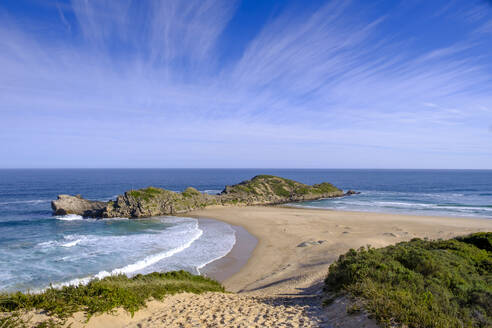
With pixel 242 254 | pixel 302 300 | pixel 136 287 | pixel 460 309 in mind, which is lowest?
pixel 242 254

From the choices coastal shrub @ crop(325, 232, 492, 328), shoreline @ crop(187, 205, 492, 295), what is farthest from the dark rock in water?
coastal shrub @ crop(325, 232, 492, 328)

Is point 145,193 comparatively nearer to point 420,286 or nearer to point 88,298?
point 88,298

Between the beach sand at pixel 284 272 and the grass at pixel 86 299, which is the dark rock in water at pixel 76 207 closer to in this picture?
the beach sand at pixel 284 272

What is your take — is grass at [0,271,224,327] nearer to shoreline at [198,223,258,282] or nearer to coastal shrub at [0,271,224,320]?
coastal shrub at [0,271,224,320]


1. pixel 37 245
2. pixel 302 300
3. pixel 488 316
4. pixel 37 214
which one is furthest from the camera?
pixel 37 214

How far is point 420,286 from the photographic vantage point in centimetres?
949

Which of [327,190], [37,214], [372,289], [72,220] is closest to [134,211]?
[72,220]

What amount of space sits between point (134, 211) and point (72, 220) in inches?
368

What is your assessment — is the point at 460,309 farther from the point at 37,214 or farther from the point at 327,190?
the point at 327,190

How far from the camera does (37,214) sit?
4516 cm

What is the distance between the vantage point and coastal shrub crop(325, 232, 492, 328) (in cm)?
738

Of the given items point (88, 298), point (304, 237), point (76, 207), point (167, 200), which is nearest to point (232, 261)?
point (304, 237)

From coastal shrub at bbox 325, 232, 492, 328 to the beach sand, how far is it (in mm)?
802

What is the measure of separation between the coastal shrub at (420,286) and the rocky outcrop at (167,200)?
41985 millimetres
